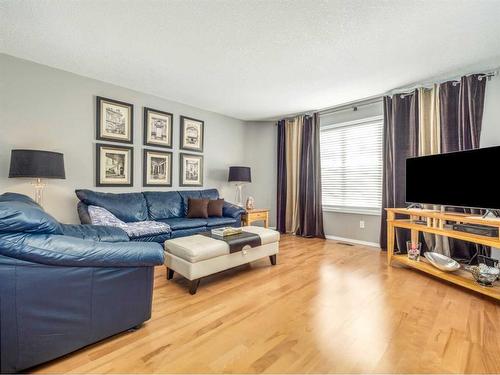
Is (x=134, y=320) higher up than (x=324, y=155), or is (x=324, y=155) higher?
(x=324, y=155)

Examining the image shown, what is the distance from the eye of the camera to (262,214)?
15.2 feet

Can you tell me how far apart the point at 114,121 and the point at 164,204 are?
142 cm

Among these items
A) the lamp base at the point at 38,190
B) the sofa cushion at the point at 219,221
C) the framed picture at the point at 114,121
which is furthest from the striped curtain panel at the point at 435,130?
the lamp base at the point at 38,190

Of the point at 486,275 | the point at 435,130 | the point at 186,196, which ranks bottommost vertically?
the point at 486,275

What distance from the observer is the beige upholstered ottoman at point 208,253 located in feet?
7.36

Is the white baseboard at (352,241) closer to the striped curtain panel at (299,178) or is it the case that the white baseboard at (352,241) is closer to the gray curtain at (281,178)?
the striped curtain panel at (299,178)

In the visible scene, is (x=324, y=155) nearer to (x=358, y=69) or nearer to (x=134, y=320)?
(x=358, y=69)

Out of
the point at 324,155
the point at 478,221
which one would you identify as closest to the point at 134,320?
the point at 478,221

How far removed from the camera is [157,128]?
4070 mm

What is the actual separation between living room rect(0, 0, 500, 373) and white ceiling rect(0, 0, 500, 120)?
2cm

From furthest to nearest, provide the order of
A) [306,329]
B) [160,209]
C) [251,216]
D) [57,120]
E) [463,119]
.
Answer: [251,216] → [160,209] → [57,120] → [463,119] → [306,329]

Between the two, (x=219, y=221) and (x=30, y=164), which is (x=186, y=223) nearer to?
(x=219, y=221)

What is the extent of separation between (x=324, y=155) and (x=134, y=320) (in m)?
4.03

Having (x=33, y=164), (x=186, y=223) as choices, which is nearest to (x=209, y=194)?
(x=186, y=223)
